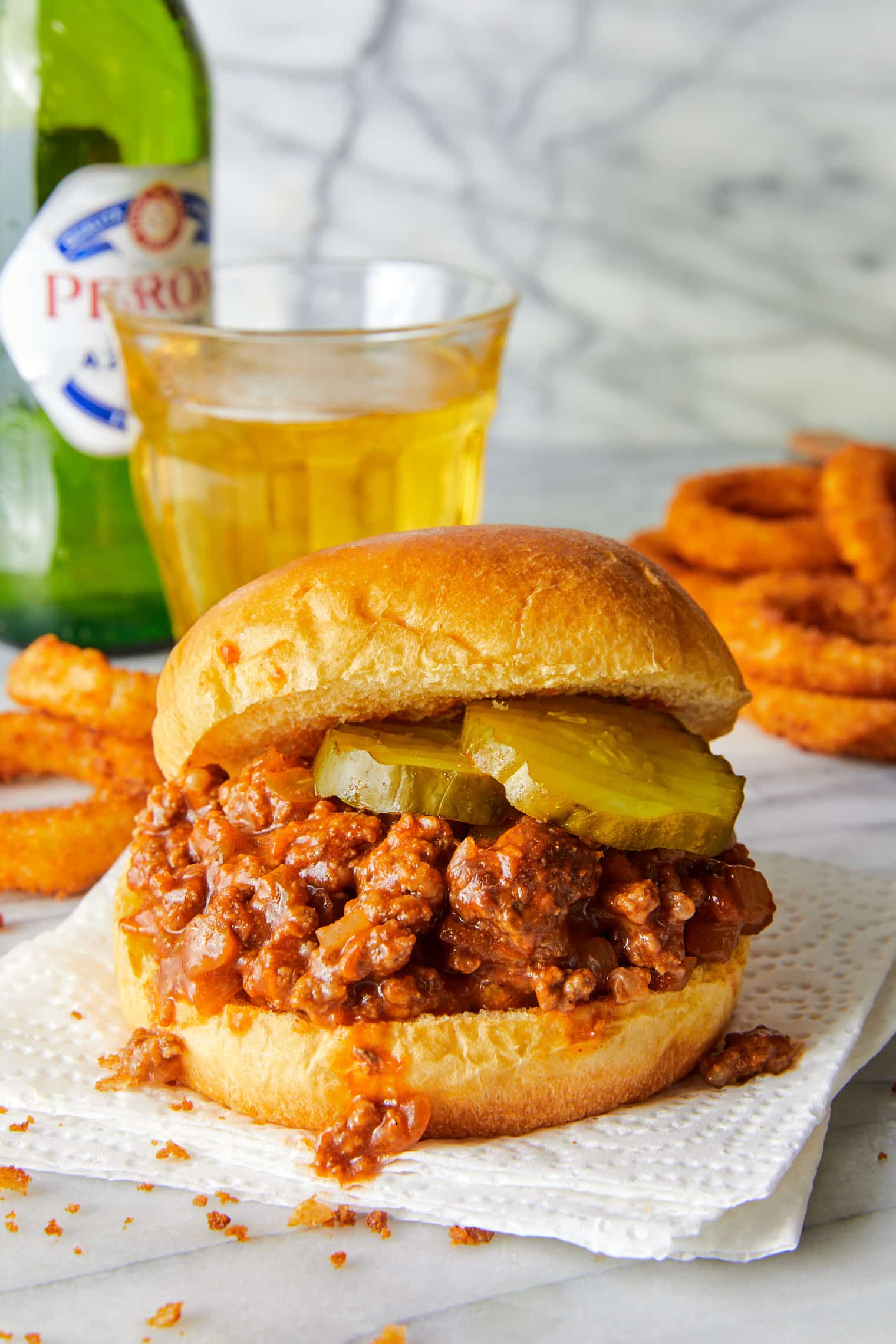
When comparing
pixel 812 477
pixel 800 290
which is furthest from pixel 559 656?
pixel 800 290

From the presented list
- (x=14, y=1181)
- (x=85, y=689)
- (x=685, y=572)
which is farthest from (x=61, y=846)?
(x=685, y=572)

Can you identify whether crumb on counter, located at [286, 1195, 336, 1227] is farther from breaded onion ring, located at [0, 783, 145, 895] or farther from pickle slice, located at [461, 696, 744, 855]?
breaded onion ring, located at [0, 783, 145, 895]

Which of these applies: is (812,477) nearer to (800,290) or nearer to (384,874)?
(800,290)

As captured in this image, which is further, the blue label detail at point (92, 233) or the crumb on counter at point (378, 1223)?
the blue label detail at point (92, 233)

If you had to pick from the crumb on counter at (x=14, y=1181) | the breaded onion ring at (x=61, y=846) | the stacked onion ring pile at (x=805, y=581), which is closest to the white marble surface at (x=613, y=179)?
the stacked onion ring pile at (x=805, y=581)

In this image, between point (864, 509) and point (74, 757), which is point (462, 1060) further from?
point (864, 509)

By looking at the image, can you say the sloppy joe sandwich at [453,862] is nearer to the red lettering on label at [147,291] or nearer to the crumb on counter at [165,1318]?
the crumb on counter at [165,1318]
